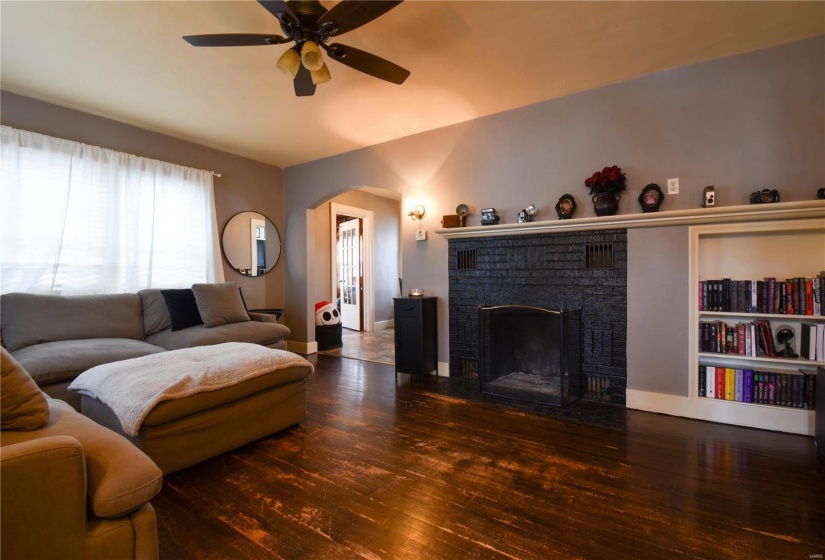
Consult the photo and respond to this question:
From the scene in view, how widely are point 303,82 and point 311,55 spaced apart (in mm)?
488

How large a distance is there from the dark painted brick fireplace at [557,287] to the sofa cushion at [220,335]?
193 centimetres

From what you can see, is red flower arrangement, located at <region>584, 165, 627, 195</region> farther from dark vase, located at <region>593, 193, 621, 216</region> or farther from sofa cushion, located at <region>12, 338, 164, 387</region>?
sofa cushion, located at <region>12, 338, 164, 387</region>

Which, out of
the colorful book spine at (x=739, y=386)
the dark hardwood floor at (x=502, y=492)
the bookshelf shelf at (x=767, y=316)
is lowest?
the dark hardwood floor at (x=502, y=492)

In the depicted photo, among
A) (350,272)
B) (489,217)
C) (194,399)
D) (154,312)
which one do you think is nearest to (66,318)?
(154,312)

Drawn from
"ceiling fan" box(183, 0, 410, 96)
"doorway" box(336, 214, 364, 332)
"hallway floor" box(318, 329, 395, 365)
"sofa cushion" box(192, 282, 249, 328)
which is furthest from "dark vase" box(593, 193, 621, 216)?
"doorway" box(336, 214, 364, 332)

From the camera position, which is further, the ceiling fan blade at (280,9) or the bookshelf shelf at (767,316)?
the bookshelf shelf at (767,316)

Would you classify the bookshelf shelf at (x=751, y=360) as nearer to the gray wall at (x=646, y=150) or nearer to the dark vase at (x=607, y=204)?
the gray wall at (x=646, y=150)

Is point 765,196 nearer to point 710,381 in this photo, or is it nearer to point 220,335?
point 710,381

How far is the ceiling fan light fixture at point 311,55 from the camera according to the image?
6.42ft

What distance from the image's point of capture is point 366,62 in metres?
2.18

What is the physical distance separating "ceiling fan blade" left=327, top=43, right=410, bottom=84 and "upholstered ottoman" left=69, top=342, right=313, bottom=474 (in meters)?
1.87

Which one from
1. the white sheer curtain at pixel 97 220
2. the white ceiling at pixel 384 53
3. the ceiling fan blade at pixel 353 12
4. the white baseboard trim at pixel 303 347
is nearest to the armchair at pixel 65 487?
the ceiling fan blade at pixel 353 12

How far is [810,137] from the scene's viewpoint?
2430mm

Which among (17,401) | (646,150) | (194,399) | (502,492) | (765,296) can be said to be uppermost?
(646,150)
